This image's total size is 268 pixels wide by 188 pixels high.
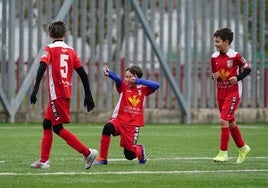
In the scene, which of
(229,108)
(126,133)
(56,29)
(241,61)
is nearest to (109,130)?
(126,133)

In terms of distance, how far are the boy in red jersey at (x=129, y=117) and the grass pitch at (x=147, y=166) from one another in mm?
186

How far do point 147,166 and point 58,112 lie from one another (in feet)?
4.27

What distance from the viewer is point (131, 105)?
13156mm

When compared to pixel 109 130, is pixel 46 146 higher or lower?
lower

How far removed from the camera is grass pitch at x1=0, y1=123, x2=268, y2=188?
34.8 feet

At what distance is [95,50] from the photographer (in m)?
24.6

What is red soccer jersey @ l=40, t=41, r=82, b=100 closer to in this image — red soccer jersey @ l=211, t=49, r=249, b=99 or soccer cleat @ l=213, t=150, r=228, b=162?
soccer cleat @ l=213, t=150, r=228, b=162

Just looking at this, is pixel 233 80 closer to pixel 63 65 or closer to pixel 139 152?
pixel 139 152

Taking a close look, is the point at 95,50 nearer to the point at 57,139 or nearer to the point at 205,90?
the point at 205,90

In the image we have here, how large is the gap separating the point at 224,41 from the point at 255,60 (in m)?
12.2

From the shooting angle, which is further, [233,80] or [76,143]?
[233,80]

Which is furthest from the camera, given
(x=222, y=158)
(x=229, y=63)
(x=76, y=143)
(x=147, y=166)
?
(x=229, y=63)

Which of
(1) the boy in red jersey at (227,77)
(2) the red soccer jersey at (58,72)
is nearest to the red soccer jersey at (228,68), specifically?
(1) the boy in red jersey at (227,77)

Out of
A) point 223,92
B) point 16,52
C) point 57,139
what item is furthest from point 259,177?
point 16,52
